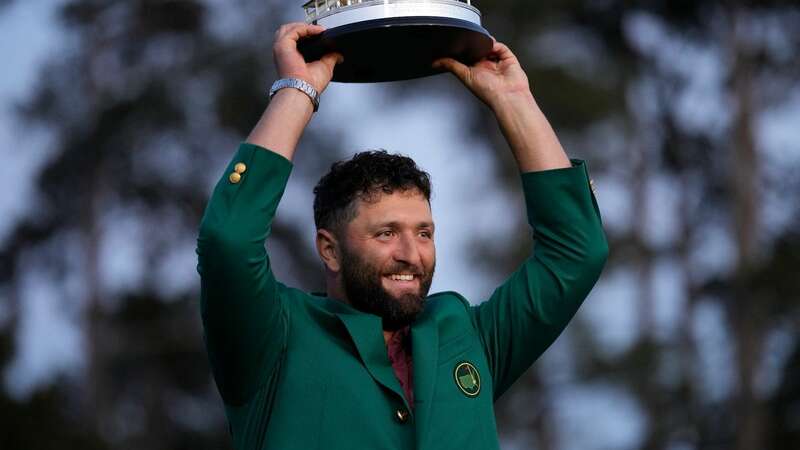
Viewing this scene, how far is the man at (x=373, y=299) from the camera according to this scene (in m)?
4.57

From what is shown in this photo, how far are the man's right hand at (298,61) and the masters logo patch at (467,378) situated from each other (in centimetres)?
91

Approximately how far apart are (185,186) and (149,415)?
3502 mm

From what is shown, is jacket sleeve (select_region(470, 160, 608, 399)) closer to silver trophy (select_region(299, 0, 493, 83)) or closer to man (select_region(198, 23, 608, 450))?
man (select_region(198, 23, 608, 450))

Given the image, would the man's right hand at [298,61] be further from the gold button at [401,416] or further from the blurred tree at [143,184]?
the blurred tree at [143,184]

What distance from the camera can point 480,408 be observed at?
15.7ft

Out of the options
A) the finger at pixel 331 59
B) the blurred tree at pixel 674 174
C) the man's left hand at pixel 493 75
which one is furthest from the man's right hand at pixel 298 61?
the blurred tree at pixel 674 174

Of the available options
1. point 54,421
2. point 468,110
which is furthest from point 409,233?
point 468,110

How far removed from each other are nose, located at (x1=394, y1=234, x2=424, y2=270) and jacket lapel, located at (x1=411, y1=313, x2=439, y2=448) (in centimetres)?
18

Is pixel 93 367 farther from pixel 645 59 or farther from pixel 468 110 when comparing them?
pixel 645 59

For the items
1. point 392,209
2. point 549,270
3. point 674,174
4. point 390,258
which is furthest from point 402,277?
point 674,174

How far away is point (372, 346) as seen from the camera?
475cm

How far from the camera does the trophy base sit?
4816 millimetres

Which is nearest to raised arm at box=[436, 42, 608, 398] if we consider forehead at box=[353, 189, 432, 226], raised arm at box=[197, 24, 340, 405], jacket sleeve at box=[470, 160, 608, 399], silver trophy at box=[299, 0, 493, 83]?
jacket sleeve at box=[470, 160, 608, 399]

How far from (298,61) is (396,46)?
0.31 meters
